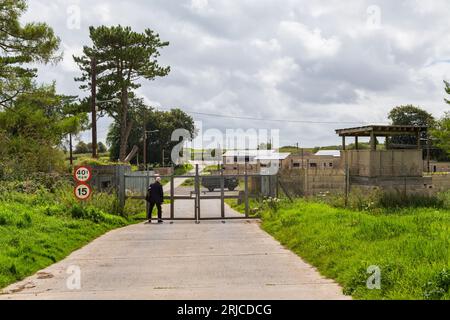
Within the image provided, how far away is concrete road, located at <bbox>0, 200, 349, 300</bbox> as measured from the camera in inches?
318

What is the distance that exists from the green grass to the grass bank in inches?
212

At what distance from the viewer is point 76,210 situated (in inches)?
704

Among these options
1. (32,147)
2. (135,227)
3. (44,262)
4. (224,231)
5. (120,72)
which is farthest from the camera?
(120,72)

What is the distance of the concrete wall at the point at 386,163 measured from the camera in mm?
26500

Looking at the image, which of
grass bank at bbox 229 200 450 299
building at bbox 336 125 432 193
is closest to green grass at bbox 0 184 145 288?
grass bank at bbox 229 200 450 299

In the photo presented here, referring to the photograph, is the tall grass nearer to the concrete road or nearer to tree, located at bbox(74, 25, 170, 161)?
the concrete road

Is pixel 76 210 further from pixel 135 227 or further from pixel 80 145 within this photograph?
pixel 80 145

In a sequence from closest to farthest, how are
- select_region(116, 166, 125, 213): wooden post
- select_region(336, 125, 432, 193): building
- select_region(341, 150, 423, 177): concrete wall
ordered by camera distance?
select_region(116, 166, 125, 213): wooden post → select_region(336, 125, 432, 193): building → select_region(341, 150, 423, 177): concrete wall

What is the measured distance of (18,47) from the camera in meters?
29.0

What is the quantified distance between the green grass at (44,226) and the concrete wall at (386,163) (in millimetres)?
11306

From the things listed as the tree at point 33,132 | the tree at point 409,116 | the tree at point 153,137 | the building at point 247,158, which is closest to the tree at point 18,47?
the tree at point 33,132

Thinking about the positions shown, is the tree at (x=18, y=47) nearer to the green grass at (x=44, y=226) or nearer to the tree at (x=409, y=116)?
the green grass at (x=44, y=226)

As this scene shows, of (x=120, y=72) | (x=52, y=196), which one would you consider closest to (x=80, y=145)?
(x=120, y=72)
